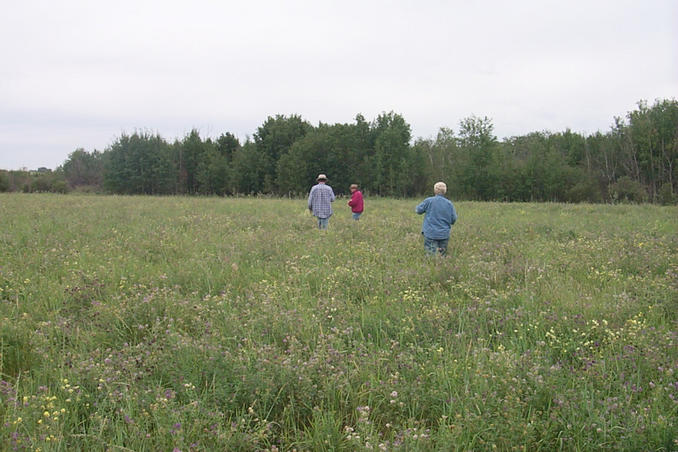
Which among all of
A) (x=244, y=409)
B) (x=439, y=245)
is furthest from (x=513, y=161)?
(x=244, y=409)

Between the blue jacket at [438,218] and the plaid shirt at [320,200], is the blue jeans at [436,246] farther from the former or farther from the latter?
the plaid shirt at [320,200]

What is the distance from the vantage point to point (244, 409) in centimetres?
305

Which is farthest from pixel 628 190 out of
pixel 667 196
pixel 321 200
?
pixel 321 200

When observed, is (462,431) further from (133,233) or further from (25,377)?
(133,233)

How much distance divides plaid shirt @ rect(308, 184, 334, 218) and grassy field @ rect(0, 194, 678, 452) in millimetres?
4592

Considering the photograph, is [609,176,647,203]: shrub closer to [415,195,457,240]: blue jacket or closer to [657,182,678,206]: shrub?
[657,182,678,206]: shrub

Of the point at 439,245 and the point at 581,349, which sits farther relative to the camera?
the point at 439,245

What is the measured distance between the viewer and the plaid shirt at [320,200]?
11.9 metres

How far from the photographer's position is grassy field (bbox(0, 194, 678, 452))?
273cm

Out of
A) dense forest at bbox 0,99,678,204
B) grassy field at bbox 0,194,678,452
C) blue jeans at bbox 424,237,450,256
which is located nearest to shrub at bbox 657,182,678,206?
dense forest at bbox 0,99,678,204

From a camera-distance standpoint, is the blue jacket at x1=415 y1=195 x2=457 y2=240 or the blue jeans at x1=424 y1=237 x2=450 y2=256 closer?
the blue jacket at x1=415 y1=195 x2=457 y2=240

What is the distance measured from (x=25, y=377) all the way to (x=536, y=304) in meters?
5.19

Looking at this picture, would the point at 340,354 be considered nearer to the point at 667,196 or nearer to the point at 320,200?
the point at 320,200

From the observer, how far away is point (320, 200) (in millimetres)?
11906
